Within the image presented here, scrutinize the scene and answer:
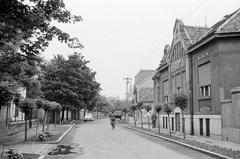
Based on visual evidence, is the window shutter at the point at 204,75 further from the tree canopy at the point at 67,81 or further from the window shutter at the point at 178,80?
the tree canopy at the point at 67,81

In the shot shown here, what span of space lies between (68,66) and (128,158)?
3271cm

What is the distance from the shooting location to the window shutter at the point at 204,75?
2039cm

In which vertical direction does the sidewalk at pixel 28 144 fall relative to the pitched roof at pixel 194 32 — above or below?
below

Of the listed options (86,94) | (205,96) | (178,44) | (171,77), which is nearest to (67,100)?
(86,94)

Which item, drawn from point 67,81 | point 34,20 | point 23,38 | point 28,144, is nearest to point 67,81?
point 67,81

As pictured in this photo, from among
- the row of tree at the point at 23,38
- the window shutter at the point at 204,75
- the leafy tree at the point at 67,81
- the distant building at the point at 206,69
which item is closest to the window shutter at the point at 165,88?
the distant building at the point at 206,69

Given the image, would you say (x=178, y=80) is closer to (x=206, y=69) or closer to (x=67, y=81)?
(x=206, y=69)

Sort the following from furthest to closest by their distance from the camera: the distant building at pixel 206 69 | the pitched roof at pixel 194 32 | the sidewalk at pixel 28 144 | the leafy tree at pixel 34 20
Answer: the pitched roof at pixel 194 32, the distant building at pixel 206 69, the sidewalk at pixel 28 144, the leafy tree at pixel 34 20

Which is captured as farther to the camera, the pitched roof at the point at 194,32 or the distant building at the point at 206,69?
the pitched roof at the point at 194,32

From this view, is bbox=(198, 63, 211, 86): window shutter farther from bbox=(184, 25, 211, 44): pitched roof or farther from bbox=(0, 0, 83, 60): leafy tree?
bbox=(0, 0, 83, 60): leafy tree

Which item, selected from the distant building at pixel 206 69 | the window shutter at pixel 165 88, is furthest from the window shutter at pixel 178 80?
the window shutter at pixel 165 88

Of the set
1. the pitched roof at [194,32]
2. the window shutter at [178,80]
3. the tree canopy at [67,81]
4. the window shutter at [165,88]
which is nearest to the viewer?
the pitched roof at [194,32]

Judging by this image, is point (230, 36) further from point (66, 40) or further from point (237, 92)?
point (66, 40)

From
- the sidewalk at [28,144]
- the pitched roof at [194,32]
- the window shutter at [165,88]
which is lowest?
the sidewalk at [28,144]
